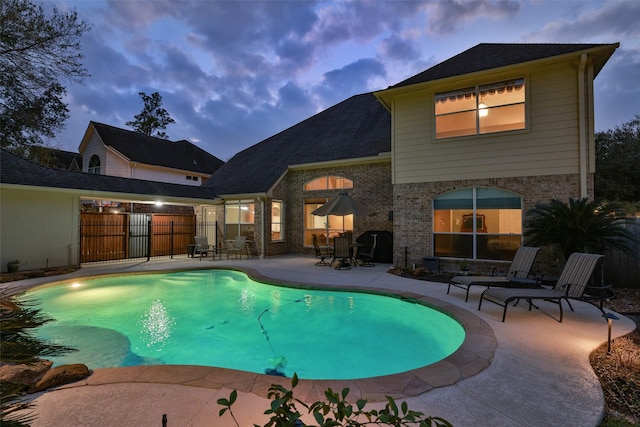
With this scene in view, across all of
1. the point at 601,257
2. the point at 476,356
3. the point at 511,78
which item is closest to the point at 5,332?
the point at 476,356

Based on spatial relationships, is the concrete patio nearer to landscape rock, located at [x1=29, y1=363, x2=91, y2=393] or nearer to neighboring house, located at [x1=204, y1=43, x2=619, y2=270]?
landscape rock, located at [x1=29, y1=363, x2=91, y2=393]

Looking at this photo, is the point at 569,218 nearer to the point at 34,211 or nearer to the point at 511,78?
the point at 511,78

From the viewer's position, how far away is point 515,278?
6254mm

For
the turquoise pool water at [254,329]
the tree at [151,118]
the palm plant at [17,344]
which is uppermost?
the tree at [151,118]

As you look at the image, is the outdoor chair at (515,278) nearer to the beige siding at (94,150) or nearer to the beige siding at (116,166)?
the beige siding at (116,166)

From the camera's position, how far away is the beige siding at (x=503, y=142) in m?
7.87

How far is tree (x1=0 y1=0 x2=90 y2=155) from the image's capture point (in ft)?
16.3

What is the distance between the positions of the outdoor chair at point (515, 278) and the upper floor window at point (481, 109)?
3.88 m

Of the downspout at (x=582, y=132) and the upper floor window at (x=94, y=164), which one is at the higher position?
the upper floor window at (x=94, y=164)

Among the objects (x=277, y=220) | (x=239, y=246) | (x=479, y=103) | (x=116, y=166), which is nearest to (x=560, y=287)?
(x=479, y=103)

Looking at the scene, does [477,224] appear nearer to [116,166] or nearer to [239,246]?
[239,246]

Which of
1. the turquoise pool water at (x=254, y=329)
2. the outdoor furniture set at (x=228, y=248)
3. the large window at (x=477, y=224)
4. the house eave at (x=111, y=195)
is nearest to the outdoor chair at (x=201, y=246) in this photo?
the outdoor furniture set at (x=228, y=248)

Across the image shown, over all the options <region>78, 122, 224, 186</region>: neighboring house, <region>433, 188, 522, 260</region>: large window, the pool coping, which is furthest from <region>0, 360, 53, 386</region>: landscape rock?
<region>78, 122, 224, 186</region>: neighboring house

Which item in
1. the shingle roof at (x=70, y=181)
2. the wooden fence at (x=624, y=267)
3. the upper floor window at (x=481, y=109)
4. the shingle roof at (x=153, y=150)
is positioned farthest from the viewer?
the shingle roof at (x=153, y=150)
